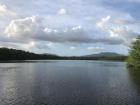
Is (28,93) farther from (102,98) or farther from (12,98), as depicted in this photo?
(102,98)

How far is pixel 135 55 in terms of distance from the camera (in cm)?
12131

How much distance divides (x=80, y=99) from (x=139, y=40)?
297ft

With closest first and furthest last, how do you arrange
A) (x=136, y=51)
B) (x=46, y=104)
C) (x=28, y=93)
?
(x=46, y=104)
(x=28, y=93)
(x=136, y=51)

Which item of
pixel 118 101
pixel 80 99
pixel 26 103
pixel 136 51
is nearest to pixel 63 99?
pixel 80 99

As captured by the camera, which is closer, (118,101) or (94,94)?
(118,101)

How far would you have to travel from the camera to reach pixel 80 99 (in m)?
42.4

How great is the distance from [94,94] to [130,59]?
268 feet

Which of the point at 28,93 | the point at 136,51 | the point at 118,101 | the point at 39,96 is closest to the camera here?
the point at 118,101

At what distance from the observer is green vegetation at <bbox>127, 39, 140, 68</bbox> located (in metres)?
121

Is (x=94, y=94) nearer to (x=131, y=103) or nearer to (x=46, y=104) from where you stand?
(x=131, y=103)

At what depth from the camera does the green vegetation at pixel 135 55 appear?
12109cm

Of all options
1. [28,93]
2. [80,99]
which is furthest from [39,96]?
[80,99]

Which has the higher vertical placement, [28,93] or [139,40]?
[139,40]

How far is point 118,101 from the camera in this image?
137 feet
